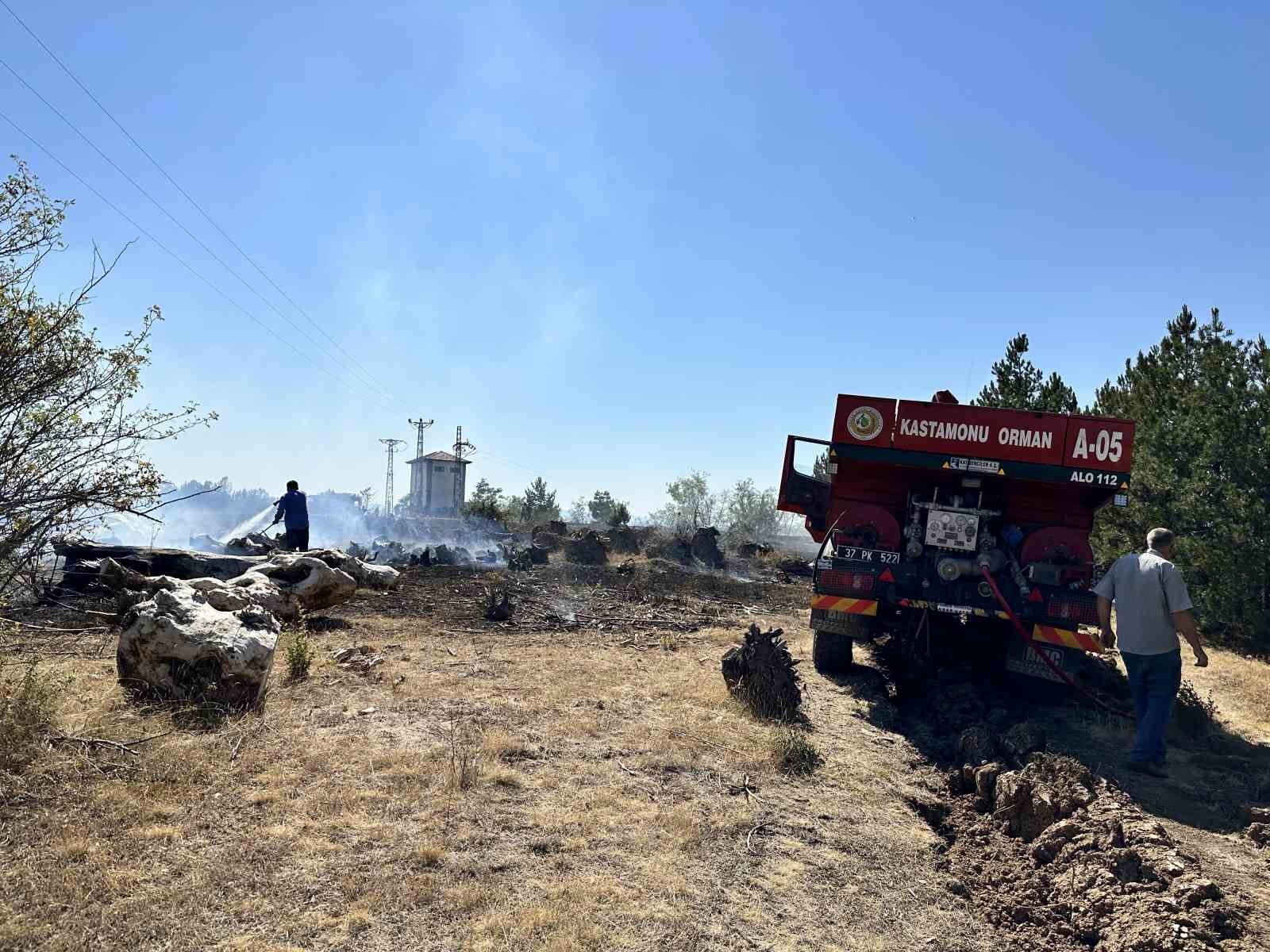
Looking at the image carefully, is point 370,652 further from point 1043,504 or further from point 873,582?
point 1043,504

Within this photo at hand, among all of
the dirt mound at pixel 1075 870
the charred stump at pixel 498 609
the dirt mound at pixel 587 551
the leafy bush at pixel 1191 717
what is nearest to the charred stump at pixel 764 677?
the dirt mound at pixel 1075 870

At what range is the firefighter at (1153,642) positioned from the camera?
219 inches

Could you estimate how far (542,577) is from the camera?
690 inches

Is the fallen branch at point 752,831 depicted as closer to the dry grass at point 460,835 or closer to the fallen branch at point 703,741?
the dry grass at point 460,835

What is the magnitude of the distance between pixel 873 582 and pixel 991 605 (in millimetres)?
1074

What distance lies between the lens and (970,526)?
24.7 feet

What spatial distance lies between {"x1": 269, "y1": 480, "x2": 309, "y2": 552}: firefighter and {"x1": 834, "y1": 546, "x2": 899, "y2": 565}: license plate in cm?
932

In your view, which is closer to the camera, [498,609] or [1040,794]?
[1040,794]

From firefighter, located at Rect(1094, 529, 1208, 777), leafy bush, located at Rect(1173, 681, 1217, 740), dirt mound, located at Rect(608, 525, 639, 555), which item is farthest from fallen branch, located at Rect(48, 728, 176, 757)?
dirt mound, located at Rect(608, 525, 639, 555)

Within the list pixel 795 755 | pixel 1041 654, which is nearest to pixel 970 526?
pixel 1041 654

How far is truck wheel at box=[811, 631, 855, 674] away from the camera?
8508 millimetres

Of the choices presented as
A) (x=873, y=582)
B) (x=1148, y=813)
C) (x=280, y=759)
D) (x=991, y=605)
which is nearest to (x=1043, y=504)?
(x=991, y=605)

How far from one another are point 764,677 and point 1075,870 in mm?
3314

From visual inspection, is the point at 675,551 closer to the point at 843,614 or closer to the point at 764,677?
the point at 843,614
